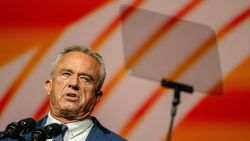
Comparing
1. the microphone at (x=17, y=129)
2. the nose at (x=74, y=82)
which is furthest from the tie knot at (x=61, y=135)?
the microphone at (x=17, y=129)

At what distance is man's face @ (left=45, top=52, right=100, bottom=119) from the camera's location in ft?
5.97

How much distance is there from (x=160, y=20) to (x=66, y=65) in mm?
844

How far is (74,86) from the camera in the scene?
1.81 metres

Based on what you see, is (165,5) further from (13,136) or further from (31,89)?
(13,136)

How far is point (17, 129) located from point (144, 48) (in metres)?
1.20

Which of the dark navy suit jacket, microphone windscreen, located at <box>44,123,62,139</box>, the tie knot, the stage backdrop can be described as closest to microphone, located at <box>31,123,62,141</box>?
microphone windscreen, located at <box>44,123,62,139</box>

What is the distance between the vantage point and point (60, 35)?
8.05ft

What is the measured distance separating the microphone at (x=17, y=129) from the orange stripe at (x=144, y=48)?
935 mm

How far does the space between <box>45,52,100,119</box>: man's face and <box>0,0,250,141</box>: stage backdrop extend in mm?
503

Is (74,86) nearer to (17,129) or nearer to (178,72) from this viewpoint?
(17,129)

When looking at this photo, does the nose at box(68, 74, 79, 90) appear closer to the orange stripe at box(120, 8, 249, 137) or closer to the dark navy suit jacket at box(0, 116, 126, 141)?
the dark navy suit jacket at box(0, 116, 126, 141)

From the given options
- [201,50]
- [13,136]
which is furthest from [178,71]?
[13,136]

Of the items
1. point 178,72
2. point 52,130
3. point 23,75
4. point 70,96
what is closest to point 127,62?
point 178,72

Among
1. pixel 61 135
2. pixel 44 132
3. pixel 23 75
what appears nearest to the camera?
pixel 44 132
